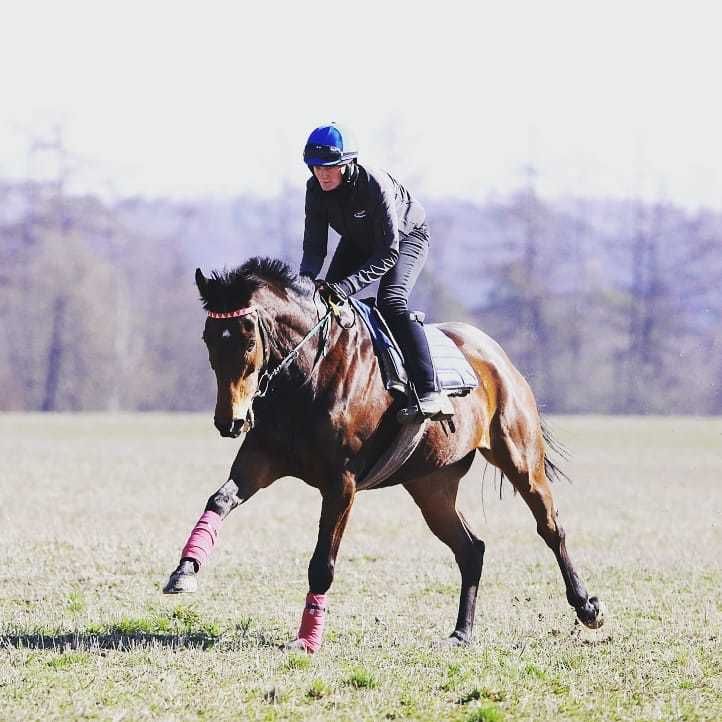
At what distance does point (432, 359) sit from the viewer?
27.6ft

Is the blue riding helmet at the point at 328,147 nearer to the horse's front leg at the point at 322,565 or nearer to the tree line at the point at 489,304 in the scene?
the horse's front leg at the point at 322,565

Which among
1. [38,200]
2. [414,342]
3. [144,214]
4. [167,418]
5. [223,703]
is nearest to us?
[223,703]

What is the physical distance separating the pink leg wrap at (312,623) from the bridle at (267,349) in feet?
4.02

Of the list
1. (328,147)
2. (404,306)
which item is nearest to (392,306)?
(404,306)

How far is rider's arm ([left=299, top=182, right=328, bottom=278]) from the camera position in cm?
808

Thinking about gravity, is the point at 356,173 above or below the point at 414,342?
above

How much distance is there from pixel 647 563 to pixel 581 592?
433 cm

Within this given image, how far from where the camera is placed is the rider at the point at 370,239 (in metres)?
7.76

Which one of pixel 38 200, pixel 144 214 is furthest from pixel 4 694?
pixel 144 214

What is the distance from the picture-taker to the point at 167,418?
46.7m

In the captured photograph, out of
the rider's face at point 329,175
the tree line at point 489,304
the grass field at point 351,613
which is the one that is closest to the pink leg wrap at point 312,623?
the grass field at point 351,613

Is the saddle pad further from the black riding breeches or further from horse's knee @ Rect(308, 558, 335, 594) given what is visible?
horse's knee @ Rect(308, 558, 335, 594)

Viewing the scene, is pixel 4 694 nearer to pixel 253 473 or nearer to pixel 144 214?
pixel 253 473

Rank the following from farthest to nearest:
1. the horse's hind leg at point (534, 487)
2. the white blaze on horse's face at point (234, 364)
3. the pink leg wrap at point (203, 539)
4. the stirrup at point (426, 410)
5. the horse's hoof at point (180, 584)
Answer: the horse's hind leg at point (534, 487) < the stirrup at point (426, 410) < the pink leg wrap at point (203, 539) < the horse's hoof at point (180, 584) < the white blaze on horse's face at point (234, 364)
